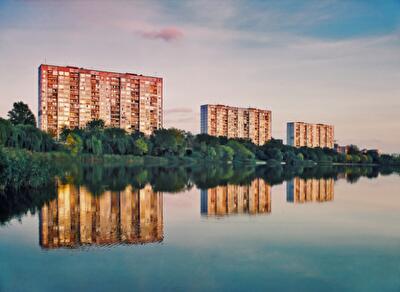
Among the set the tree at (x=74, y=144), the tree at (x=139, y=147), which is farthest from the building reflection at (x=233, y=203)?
the tree at (x=139, y=147)

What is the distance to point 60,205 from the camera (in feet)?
44.6

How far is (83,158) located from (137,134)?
23.3 meters

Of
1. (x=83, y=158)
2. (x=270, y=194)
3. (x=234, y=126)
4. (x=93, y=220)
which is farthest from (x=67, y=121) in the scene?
(x=93, y=220)

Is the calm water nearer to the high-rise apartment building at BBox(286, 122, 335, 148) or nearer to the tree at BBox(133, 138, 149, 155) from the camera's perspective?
the tree at BBox(133, 138, 149, 155)

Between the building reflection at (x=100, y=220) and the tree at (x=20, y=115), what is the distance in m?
44.7

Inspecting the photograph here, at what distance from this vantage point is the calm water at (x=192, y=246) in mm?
6312

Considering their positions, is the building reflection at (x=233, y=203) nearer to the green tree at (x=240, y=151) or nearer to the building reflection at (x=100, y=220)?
the building reflection at (x=100, y=220)

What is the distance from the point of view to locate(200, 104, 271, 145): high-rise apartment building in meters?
113

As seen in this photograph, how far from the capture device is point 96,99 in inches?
3329

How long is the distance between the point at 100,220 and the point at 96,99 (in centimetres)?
7736

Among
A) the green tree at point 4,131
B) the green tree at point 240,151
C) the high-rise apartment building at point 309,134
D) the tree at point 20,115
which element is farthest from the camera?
the high-rise apartment building at point 309,134

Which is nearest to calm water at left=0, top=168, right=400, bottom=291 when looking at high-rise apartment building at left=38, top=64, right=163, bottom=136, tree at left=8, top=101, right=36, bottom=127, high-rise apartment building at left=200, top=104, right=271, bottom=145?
tree at left=8, top=101, right=36, bottom=127

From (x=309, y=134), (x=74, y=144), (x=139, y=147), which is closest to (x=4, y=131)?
Answer: (x=74, y=144)

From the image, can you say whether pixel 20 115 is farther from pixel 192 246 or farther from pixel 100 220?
pixel 192 246
